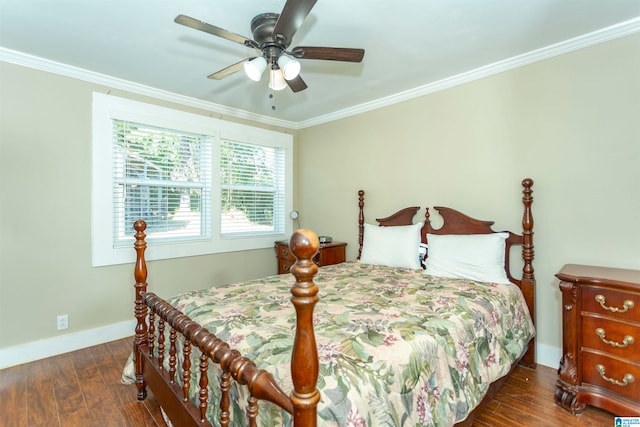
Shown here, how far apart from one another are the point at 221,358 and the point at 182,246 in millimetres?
2571

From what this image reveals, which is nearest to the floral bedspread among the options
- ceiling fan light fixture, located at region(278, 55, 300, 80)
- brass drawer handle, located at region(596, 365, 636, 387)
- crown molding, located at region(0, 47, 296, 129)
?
brass drawer handle, located at region(596, 365, 636, 387)

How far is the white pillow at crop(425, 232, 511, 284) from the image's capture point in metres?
2.41

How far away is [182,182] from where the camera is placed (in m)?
3.41

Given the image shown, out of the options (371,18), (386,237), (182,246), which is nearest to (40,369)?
(182,246)

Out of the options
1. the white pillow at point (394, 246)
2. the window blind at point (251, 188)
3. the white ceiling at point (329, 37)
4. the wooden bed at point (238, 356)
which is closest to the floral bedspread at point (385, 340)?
the wooden bed at point (238, 356)

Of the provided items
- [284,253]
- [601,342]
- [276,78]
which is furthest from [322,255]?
[601,342]

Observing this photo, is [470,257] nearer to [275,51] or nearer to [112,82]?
A: [275,51]

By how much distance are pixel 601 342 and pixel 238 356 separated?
2.12 m

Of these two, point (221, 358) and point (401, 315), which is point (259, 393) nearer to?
point (221, 358)

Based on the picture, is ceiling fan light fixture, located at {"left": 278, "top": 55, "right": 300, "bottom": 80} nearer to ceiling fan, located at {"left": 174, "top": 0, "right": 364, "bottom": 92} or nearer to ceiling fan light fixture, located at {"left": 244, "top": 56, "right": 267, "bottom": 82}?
ceiling fan, located at {"left": 174, "top": 0, "right": 364, "bottom": 92}

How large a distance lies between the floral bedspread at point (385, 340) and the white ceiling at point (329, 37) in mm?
1804

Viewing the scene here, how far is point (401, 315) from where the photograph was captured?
1.64 m

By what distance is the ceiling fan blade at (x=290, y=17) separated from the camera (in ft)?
4.66

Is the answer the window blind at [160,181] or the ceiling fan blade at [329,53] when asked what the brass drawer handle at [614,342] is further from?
the window blind at [160,181]
